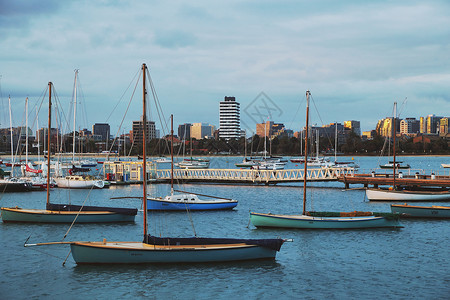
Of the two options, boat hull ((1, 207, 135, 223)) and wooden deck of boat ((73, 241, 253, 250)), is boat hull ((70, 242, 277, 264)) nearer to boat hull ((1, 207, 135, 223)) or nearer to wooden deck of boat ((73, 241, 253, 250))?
wooden deck of boat ((73, 241, 253, 250))

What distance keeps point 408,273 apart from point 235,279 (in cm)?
1062

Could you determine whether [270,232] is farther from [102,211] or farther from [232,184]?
[232,184]

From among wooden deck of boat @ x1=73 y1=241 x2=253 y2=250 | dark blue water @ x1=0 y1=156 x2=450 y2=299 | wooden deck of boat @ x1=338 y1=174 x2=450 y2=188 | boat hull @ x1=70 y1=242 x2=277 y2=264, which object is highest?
wooden deck of boat @ x1=338 y1=174 x2=450 y2=188

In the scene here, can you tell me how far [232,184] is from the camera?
89.5 meters

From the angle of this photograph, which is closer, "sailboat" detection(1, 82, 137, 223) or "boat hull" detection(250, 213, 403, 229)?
"boat hull" detection(250, 213, 403, 229)

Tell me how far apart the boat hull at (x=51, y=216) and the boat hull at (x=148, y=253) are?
1548 cm

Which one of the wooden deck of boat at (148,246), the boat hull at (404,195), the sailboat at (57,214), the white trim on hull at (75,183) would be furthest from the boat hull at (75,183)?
the wooden deck of boat at (148,246)

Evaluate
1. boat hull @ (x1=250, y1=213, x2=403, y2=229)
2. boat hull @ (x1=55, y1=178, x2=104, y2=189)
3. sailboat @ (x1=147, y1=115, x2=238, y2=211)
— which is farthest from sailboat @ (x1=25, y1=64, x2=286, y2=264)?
boat hull @ (x1=55, y1=178, x2=104, y2=189)

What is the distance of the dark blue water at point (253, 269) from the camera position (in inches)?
1048

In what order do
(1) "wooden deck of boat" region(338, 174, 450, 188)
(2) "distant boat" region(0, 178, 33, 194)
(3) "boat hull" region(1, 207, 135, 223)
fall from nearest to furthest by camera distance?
(3) "boat hull" region(1, 207, 135, 223) → (1) "wooden deck of boat" region(338, 174, 450, 188) → (2) "distant boat" region(0, 178, 33, 194)

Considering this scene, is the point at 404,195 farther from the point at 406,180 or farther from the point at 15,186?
the point at 15,186

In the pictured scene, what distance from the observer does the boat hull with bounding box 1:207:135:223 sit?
45.2 meters

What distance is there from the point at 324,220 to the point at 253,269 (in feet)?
41.5

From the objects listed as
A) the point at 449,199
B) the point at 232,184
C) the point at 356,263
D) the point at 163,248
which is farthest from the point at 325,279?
the point at 232,184
